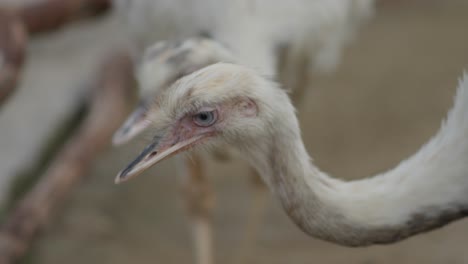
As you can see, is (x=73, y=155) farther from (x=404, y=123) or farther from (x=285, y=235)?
(x=404, y=123)

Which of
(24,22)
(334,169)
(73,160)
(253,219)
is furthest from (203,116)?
(334,169)

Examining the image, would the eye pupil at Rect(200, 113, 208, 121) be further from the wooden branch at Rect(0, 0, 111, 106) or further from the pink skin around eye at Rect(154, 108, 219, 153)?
the wooden branch at Rect(0, 0, 111, 106)

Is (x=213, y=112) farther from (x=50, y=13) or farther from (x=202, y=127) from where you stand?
(x=50, y=13)

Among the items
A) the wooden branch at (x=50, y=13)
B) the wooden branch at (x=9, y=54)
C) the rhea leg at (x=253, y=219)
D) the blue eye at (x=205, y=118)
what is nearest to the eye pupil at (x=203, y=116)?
the blue eye at (x=205, y=118)

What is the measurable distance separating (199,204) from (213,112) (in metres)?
1.44

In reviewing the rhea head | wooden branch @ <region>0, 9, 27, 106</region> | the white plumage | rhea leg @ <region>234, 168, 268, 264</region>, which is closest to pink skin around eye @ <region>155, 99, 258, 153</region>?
the rhea head

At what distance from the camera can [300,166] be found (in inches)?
60.6

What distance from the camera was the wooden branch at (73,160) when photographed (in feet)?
8.59

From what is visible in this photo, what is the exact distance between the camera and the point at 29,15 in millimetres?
3174

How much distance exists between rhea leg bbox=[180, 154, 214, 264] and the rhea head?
1.30m

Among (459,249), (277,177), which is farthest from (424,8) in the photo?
(277,177)

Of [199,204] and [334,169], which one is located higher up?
[199,204]

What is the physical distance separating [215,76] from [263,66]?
87cm

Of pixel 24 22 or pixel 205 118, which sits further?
pixel 24 22
